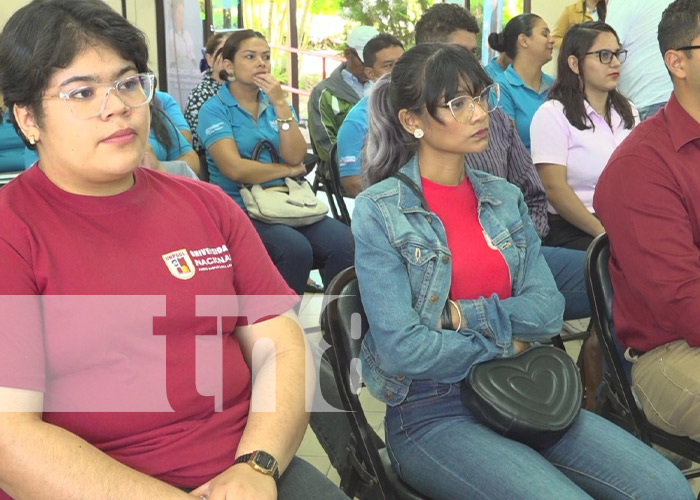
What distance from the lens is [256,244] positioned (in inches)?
64.5

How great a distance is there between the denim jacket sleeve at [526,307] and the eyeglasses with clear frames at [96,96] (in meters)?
0.84

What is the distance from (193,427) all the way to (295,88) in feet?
30.1

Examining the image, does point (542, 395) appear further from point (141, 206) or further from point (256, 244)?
point (141, 206)

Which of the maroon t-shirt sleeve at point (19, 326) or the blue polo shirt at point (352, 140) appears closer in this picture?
the maroon t-shirt sleeve at point (19, 326)

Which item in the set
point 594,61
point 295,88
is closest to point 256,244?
point 594,61

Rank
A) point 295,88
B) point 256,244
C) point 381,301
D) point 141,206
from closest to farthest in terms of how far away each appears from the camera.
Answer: point 141,206
point 256,244
point 381,301
point 295,88

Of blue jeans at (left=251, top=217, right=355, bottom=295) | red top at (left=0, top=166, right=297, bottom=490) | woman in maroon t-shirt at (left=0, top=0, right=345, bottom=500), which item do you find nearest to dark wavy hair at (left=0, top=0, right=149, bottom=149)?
woman in maroon t-shirt at (left=0, top=0, right=345, bottom=500)

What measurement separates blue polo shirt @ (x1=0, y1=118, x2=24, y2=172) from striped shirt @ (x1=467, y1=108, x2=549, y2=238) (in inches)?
81.1

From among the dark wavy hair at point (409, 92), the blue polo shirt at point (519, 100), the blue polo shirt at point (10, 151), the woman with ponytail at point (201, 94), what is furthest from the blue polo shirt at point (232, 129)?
the dark wavy hair at point (409, 92)

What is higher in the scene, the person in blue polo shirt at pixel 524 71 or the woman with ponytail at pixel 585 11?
the woman with ponytail at pixel 585 11

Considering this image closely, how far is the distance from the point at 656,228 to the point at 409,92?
68 cm

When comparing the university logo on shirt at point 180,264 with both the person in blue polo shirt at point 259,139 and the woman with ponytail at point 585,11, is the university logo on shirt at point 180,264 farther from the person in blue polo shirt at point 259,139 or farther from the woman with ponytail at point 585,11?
the woman with ponytail at point 585,11

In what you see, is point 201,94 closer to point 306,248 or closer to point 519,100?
point 306,248

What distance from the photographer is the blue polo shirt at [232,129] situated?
367 centimetres
